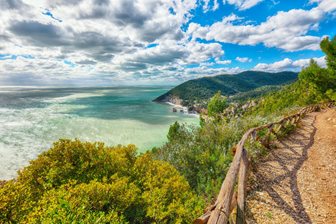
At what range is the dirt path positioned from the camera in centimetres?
412

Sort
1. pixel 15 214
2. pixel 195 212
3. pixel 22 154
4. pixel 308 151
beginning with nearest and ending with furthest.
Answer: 1. pixel 15 214
2. pixel 195 212
3. pixel 308 151
4. pixel 22 154

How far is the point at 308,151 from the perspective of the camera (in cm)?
837

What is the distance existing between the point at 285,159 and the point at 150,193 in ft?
17.7

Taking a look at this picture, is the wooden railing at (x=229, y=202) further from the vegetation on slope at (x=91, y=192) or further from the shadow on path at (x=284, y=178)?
the vegetation on slope at (x=91, y=192)

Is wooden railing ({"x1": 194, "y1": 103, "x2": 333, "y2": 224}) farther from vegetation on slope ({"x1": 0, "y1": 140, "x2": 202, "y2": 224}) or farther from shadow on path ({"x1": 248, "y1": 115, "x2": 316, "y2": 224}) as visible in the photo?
vegetation on slope ({"x1": 0, "y1": 140, "x2": 202, "y2": 224})

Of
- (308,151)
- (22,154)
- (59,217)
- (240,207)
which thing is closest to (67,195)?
(59,217)

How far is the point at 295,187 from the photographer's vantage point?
17.3 feet

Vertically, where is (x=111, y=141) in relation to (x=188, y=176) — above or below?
below

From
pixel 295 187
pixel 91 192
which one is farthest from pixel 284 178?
pixel 91 192

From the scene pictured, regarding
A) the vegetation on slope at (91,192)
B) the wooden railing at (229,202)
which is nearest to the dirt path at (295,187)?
the wooden railing at (229,202)

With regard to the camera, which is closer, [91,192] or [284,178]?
[91,192]

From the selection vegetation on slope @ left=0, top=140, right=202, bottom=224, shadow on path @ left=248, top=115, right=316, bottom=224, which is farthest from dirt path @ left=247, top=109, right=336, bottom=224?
vegetation on slope @ left=0, top=140, right=202, bottom=224

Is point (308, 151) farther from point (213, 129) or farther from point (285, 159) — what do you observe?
Answer: point (213, 129)

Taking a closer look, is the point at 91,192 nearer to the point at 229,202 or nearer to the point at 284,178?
the point at 229,202
